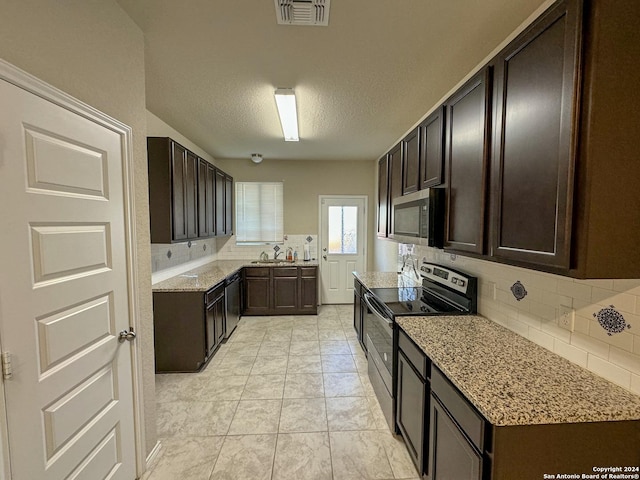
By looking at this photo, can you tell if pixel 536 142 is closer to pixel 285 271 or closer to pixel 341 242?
pixel 285 271

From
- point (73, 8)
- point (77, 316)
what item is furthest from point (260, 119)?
point (77, 316)

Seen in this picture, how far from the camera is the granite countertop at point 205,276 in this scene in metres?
2.94

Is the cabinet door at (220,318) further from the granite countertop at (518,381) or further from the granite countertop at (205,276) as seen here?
the granite countertop at (518,381)

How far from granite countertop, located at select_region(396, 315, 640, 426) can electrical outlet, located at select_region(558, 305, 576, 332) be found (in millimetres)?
159

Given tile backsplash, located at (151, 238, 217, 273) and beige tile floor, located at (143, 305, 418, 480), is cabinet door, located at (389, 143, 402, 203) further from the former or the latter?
tile backsplash, located at (151, 238, 217, 273)

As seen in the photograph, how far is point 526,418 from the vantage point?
98 centimetres

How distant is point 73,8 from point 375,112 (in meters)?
2.40

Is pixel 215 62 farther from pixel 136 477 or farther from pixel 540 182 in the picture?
pixel 136 477

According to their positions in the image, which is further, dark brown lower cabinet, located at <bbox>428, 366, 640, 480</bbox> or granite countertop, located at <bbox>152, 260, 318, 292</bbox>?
granite countertop, located at <bbox>152, 260, 318, 292</bbox>

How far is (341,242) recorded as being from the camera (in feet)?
17.5

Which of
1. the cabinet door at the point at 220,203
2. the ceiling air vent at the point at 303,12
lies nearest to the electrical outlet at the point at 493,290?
the ceiling air vent at the point at 303,12

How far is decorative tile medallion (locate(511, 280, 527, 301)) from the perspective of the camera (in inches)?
65.6

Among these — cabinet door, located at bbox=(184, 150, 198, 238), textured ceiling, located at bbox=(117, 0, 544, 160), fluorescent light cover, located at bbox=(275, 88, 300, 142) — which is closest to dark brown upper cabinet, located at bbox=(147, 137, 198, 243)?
cabinet door, located at bbox=(184, 150, 198, 238)

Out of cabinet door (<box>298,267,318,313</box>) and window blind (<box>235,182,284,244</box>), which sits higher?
window blind (<box>235,182,284,244</box>)
